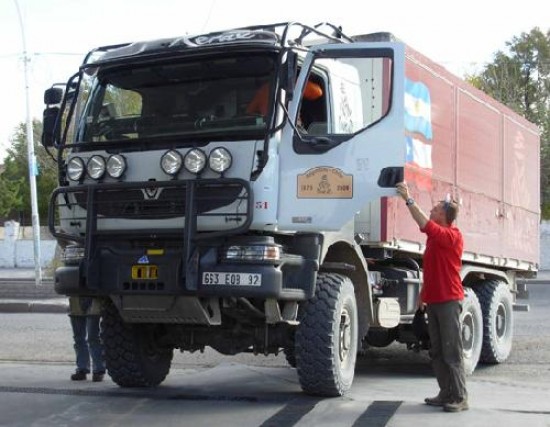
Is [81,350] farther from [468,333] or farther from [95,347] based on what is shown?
[468,333]

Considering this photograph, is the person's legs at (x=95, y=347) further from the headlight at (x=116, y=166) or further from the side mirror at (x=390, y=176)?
the side mirror at (x=390, y=176)

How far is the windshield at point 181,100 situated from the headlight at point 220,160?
0.54 ft

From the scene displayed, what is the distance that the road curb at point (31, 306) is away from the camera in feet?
58.4

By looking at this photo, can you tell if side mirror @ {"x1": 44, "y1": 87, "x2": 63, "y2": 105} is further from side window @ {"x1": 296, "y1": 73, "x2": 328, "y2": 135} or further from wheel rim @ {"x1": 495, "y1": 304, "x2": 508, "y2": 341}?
wheel rim @ {"x1": 495, "y1": 304, "x2": 508, "y2": 341}

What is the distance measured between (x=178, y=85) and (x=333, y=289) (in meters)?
2.21

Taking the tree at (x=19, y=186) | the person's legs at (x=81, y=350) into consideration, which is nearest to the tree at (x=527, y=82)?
the person's legs at (x=81, y=350)

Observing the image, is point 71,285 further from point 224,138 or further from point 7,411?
point 224,138

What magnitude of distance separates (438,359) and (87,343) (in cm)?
388

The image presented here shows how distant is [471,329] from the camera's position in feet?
32.3

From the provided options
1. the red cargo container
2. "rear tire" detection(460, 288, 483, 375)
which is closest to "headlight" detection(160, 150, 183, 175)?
the red cargo container

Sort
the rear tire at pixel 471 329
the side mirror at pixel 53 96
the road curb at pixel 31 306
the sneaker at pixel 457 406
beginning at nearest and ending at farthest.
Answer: the sneaker at pixel 457 406 < the side mirror at pixel 53 96 < the rear tire at pixel 471 329 < the road curb at pixel 31 306

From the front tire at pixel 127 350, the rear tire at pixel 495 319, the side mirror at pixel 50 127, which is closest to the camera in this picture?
the side mirror at pixel 50 127

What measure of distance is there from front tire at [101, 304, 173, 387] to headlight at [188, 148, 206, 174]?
70.6 inches

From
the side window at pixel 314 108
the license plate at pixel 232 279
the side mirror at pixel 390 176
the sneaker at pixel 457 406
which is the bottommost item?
the sneaker at pixel 457 406
